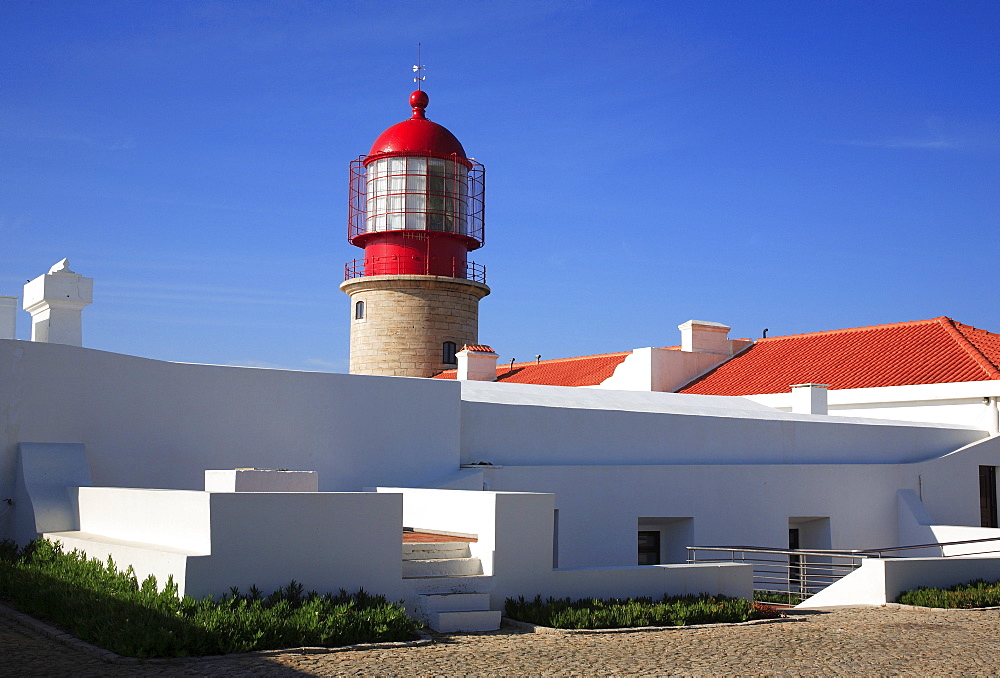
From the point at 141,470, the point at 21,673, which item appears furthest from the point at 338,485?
the point at 21,673

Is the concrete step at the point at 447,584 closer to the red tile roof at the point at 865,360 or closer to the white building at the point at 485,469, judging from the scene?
the white building at the point at 485,469

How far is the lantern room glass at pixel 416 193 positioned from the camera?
31.6 meters

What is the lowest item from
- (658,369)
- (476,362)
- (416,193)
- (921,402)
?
(921,402)

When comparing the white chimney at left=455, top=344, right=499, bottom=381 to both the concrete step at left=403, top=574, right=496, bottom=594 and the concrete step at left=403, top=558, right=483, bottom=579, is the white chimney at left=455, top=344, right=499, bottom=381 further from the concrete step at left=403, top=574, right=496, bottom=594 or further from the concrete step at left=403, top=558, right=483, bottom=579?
the concrete step at left=403, top=574, right=496, bottom=594

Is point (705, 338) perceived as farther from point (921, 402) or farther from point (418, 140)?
point (418, 140)

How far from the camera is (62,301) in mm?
14688

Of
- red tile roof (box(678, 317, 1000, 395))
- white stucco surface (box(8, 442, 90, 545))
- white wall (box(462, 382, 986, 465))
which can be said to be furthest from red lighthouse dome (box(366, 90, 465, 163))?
white stucco surface (box(8, 442, 90, 545))

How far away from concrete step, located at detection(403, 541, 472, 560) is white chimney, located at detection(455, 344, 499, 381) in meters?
19.8

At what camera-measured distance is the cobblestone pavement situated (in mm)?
8156

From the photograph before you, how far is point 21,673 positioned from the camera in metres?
7.63

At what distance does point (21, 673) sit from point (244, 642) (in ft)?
5.81

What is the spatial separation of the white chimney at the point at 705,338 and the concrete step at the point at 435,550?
1974 centimetres

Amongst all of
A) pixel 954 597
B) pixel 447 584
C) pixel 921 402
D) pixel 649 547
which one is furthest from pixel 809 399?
pixel 447 584

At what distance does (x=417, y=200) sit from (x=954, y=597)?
21533 mm
